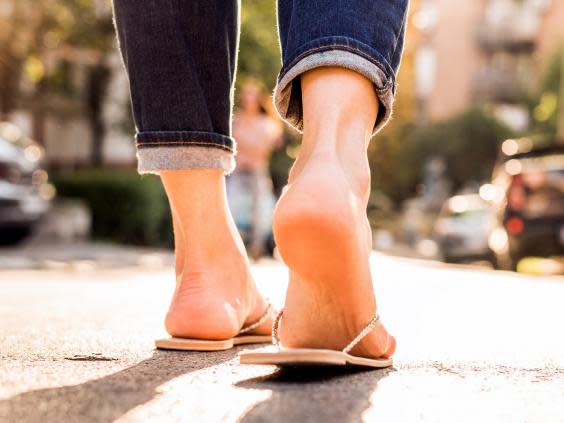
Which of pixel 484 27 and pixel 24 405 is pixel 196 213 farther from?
pixel 484 27

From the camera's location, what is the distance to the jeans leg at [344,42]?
158cm

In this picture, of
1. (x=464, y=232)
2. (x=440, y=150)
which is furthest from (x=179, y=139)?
(x=440, y=150)

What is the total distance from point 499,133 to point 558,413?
133ft

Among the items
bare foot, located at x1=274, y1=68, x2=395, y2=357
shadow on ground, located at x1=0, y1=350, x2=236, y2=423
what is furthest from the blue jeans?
shadow on ground, located at x1=0, y1=350, x2=236, y2=423

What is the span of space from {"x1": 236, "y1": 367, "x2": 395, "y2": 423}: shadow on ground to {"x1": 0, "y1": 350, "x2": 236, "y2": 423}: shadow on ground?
6.2 inches

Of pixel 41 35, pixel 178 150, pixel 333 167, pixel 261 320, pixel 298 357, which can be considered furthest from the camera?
pixel 41 35

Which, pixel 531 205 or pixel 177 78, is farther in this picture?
pixel 531 205

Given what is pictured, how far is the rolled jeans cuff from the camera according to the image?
1.93 m

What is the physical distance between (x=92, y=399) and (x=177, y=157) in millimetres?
757

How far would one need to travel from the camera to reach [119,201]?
Answer: 42.6 ft

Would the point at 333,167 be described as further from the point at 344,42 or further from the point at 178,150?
the point at 178,150

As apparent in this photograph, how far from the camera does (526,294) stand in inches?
149

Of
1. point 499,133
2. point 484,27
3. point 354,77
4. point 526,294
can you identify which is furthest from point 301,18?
point 484,27

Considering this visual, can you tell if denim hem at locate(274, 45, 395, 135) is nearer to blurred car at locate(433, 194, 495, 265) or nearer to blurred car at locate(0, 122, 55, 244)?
blurred car at locate(0, 122, 55, 244)
